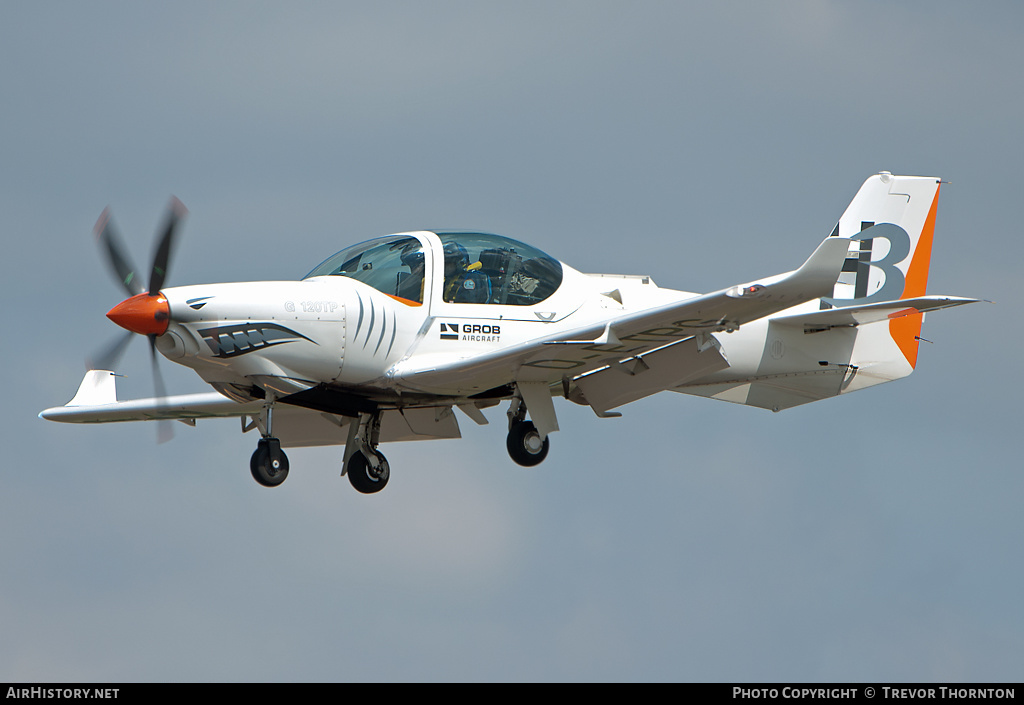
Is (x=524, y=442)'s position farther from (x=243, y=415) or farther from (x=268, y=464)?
(x=243, y=415)

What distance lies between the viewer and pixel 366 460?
20.6m

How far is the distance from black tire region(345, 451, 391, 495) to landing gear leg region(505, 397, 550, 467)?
88.3 inches

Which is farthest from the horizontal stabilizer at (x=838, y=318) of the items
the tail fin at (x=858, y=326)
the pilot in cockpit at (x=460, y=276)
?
the pilot in cockpit at (x=460, y=276)

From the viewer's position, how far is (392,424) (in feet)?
74.6

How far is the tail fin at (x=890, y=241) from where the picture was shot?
73.8 ft

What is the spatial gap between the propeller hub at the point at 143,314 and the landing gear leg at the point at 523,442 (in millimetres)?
4967

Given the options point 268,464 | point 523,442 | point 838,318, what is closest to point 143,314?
point 268,464


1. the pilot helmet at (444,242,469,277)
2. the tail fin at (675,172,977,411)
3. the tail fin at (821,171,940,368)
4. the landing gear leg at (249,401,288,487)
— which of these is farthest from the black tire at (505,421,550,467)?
the tail fin at (821,171,940,368)

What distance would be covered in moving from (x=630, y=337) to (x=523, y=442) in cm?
245

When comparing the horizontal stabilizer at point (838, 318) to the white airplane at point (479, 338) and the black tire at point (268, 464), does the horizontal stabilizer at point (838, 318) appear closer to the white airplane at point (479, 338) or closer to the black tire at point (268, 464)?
the white airplane at point (479, 338)

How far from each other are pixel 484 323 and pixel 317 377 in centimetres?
239

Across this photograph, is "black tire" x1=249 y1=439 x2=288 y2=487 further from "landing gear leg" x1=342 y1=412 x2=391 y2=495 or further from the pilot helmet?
the pilot helmet
